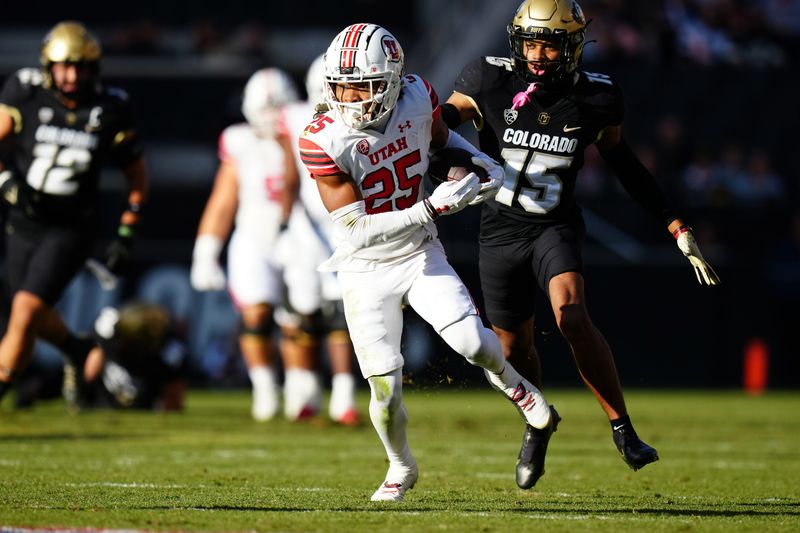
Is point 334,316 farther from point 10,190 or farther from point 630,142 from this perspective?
point 630,142

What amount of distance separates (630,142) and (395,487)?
11565 millimetres

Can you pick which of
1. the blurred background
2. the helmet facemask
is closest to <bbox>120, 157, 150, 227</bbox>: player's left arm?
the helmet facemask

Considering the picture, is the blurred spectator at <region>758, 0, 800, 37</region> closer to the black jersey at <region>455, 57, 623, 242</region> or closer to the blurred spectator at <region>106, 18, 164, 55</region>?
the blurred spectator at <region>106, 18, 164, 55</region>

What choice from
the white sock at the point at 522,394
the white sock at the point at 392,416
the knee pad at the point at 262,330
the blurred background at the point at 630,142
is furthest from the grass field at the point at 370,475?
the blurred background at the point at 630,142

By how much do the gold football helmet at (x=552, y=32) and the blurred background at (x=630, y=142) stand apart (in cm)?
654

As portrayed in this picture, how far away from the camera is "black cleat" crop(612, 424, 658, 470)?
223 inches

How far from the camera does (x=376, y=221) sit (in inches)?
209

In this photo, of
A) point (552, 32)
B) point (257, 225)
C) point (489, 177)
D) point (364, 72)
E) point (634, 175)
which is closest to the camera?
point (364, 72)

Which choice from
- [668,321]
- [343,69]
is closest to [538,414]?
[343,69]

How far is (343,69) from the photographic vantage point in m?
5.35

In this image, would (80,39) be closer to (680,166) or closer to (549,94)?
(549,94)

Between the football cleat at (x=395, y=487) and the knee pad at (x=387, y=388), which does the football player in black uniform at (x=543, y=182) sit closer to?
the football cleat at (x=395, y=487)

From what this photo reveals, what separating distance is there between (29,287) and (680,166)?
31.9ft

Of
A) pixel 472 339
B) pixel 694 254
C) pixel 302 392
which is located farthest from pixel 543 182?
pixel 302 392
